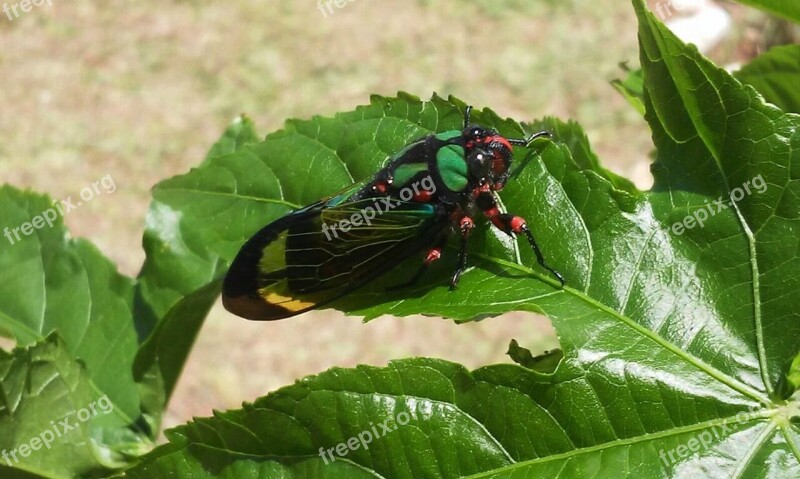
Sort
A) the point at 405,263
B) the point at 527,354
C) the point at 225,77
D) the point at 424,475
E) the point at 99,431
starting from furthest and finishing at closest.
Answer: the point at 225,77 → the point at 99,431 → the point at 405,263 → the point at 527,354 → the point at 424,475

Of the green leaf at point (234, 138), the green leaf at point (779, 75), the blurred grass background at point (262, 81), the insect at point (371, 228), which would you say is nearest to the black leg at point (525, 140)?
the insect at point (371, 228)

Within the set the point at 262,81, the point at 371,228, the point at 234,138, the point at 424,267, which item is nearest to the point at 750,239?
the point at 424,267

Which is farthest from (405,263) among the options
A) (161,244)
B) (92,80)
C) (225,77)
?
(92,80)

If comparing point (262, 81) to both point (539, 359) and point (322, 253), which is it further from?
point (539, 359)

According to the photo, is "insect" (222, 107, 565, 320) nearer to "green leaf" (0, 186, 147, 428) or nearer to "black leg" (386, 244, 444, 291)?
"black leg" (386, 244, 444, 291)

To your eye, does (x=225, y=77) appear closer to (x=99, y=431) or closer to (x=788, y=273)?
(x=99, y=431)

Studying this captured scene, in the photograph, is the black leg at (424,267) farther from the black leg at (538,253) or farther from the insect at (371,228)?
the black leg at (538,253)
